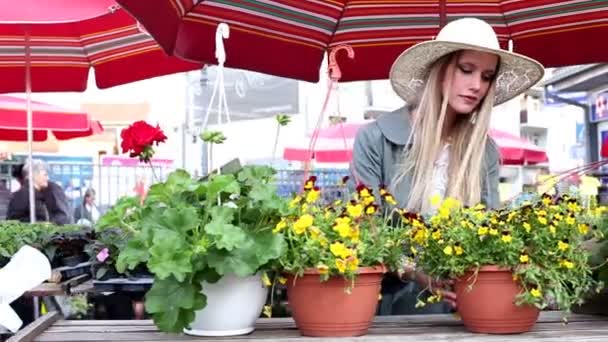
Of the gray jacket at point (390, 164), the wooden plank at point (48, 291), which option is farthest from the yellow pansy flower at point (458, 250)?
the wooden plank at point (48, 291)

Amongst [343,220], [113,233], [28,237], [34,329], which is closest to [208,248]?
[343,220]

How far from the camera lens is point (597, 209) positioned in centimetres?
165

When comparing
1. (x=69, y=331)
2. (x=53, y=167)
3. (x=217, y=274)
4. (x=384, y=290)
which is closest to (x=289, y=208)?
(x=217, y=274)

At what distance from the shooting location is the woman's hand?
1.56 m

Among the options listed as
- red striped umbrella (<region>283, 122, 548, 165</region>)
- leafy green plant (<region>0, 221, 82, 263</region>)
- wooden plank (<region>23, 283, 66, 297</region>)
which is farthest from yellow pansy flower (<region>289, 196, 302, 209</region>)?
red striped umbrella (<region>283, 122, 548, 165</region>)

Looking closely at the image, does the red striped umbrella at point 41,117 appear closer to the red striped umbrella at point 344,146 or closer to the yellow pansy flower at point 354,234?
the red striped umbrella at point 344,146

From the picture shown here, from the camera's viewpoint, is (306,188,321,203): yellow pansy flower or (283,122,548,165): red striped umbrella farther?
(283,122,548,165): red striped umbrella

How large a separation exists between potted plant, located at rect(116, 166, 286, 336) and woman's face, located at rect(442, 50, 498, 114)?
2.41 feet

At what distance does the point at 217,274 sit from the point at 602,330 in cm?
80

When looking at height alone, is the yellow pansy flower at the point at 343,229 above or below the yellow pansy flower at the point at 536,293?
above

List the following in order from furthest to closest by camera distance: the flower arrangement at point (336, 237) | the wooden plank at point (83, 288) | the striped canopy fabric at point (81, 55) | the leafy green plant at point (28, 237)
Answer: the striped canopy fabric at point (81, 55), the leafy green plant at point (28, 237), the wooden plank at point (83, 288), the flower arrangement at point (336, 237)

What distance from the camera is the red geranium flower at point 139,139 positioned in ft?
5.57

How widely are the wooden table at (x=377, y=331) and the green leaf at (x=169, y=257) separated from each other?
217 mm

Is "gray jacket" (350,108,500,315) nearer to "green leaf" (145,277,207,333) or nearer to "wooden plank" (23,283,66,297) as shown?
"green leaf" (145,277,207,333)
